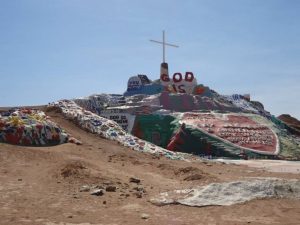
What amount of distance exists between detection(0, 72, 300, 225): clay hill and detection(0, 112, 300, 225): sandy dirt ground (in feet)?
0.10

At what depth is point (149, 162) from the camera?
21.3 metres

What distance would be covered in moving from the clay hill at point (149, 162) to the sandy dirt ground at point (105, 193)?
31 millimetres

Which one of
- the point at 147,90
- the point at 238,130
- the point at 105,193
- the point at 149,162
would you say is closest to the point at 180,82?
the point at 147,90

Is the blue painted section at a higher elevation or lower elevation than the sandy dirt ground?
higher

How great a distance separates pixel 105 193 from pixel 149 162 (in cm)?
835

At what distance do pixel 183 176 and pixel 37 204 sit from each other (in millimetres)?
7258

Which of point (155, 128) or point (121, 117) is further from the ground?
point (121, 117)

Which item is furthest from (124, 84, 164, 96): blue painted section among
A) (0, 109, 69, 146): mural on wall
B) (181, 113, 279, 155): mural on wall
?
(0, 109, 69, 146): mural on wall

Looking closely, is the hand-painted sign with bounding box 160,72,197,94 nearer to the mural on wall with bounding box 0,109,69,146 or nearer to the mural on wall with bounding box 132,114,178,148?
the mural on wall with bounding box 132,114,178,148

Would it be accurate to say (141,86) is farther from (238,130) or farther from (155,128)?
(238,130)

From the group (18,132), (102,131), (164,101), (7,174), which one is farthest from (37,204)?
(164,101)

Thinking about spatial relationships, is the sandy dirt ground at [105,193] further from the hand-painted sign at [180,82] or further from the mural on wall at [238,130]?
the hand-painted sign at [180,82]

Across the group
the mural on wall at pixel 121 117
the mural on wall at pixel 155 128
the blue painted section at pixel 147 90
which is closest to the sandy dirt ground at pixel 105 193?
the mural on wall at pixel 155 128

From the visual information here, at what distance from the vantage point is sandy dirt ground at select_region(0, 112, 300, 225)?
10.5 meters
